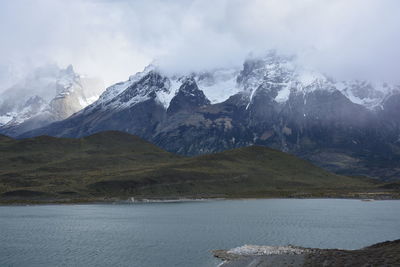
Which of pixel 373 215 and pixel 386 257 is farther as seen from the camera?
pixel 373 215

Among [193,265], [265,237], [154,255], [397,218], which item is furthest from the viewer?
[397,218]

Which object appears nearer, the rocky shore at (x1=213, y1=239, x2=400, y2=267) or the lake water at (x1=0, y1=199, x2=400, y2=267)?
the rocky shore at (x1=213, y1=239, x2=400, y2=267)

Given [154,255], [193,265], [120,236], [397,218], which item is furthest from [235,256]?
[397,218]

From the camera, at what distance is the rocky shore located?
202ft

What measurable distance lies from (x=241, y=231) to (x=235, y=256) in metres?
38.2

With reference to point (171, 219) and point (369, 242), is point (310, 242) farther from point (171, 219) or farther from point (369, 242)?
point (171, 219)

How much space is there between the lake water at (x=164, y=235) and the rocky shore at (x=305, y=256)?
4659mm

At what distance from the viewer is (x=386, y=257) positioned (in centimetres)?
6225

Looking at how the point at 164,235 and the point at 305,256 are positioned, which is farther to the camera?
the point at 164,235

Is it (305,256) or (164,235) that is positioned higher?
(164,235)

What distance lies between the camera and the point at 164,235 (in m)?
110

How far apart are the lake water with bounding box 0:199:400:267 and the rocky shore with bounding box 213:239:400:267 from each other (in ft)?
15.3

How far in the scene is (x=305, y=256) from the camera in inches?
2785

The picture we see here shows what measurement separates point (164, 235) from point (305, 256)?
150ft
